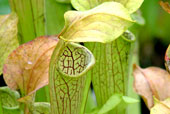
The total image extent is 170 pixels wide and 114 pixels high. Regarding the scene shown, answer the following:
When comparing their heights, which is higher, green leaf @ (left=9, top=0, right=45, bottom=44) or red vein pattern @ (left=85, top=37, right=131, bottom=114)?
green leaf @ (left=9, top=0, right=45, bottom=44)

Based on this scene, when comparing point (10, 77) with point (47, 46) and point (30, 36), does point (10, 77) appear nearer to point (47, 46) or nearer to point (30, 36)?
point (47, 46)

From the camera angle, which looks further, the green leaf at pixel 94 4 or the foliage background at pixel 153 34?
the foliage background at pixel 153 34

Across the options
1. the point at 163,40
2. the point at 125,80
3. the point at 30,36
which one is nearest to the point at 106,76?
the point at 125,80

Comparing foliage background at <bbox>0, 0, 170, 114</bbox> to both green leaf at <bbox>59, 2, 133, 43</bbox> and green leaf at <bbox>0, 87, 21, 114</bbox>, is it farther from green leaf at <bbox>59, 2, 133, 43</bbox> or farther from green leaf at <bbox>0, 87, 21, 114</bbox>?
green leaf at <bbox>59, 2, 133, 43</bbox>

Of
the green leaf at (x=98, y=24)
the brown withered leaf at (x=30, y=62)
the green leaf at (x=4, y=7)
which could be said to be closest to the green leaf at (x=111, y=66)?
the brown withered leaf at (x=30, y=62)

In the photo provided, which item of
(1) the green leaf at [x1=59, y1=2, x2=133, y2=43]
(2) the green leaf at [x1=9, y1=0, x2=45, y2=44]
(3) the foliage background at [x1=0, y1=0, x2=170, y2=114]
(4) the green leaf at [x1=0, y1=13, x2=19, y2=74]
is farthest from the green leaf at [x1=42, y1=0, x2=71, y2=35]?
(3) the foliage background at [x1=0, y1=0, x2=170, y2=114]

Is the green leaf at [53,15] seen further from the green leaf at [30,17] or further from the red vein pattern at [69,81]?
the red vein pattern at [69,81]
